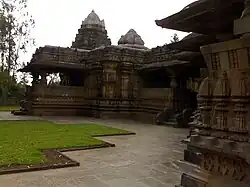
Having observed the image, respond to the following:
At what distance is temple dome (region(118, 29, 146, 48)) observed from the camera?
20.9 m

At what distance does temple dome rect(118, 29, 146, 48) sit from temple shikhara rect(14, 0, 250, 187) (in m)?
0.07

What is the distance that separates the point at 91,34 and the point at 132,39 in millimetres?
5610

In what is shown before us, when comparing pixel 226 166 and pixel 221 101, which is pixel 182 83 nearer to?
pixel 221 101

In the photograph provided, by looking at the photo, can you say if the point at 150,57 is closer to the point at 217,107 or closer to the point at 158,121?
the point at 158,121

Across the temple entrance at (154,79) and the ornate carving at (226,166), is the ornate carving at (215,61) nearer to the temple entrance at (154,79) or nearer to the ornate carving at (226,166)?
the ornate carving at (226,166)

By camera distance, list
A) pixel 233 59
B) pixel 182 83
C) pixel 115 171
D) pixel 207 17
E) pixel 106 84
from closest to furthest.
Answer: pixel 233 59
pixel 207 17
pixel 115 171
pixel 182 83
pixel 106 84

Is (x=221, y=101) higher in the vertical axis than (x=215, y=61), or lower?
lower

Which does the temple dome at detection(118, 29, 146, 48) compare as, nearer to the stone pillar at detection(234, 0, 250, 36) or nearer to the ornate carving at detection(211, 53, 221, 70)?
the ornate carving at detection(211, 53, 221, 70)

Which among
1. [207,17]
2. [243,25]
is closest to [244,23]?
[243,25]

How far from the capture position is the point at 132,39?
21031 millimetres

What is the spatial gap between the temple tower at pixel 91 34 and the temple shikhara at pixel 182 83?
0.29 ft

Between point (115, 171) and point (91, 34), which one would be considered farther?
point (91, 34)

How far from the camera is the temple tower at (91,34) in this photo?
25000mm

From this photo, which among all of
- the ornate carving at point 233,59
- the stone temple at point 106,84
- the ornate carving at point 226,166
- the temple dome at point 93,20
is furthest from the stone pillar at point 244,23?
the temple dome at point 93,20
